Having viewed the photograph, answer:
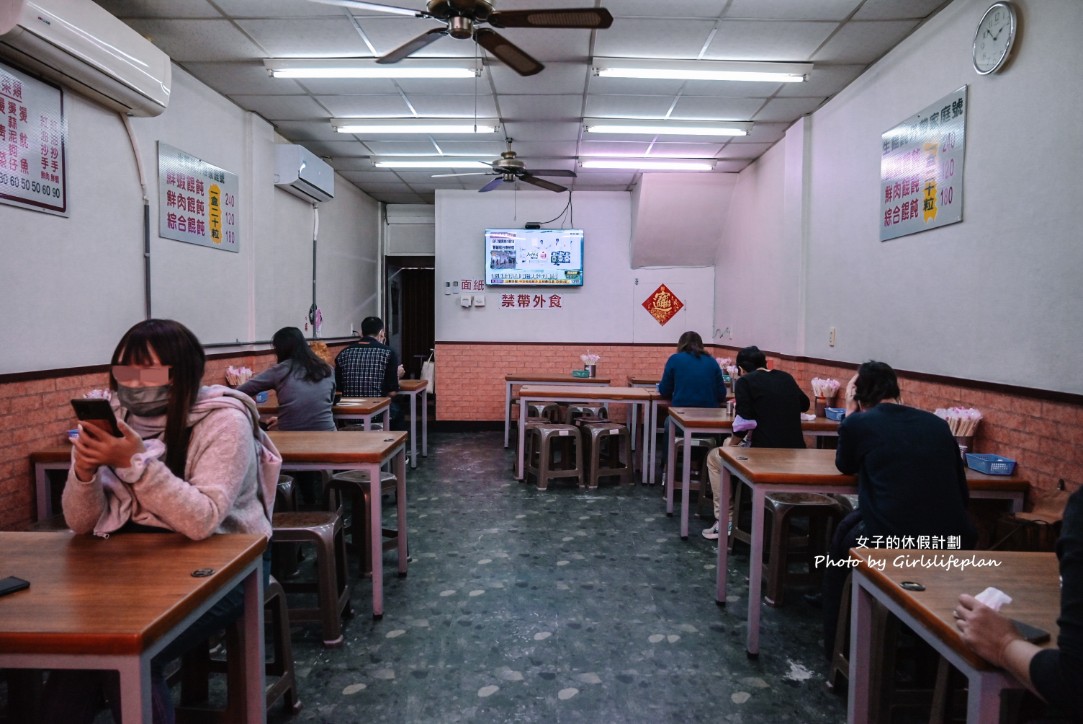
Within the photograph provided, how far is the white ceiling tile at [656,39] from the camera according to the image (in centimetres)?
384

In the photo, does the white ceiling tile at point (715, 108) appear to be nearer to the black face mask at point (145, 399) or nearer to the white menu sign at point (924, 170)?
the white menu sign at point (924, 170)

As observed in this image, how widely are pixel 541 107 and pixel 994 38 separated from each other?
3220mm

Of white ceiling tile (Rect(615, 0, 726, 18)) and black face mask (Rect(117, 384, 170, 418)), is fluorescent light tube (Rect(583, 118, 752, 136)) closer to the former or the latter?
white ceiling tile (Rect(615, 0, 726, 18))

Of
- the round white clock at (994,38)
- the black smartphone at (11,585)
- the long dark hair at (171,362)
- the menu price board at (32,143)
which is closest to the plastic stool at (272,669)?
the long dark hair at (171,362)

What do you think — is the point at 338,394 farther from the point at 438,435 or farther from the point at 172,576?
the point at 172,576

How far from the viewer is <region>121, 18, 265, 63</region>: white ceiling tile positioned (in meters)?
3.88

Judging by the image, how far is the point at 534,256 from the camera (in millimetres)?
8344

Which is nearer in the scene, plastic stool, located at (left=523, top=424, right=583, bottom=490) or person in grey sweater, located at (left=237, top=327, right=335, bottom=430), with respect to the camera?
person in grey sweater, located at (left=237, top=327, right=335, bottom=430)

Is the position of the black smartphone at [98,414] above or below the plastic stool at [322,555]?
above

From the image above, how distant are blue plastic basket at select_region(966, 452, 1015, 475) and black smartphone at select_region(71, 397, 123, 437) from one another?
11.0ft

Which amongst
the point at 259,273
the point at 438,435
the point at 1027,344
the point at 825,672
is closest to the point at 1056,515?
the point at 1027,344

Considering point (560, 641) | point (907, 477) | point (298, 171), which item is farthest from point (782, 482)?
point (298, 171)

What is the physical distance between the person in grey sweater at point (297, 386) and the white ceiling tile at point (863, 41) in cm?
397

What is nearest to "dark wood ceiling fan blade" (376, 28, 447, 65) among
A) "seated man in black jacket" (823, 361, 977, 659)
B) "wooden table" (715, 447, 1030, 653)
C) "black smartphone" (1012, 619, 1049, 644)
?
"wooden table" (715, 447, 1030, 653)
